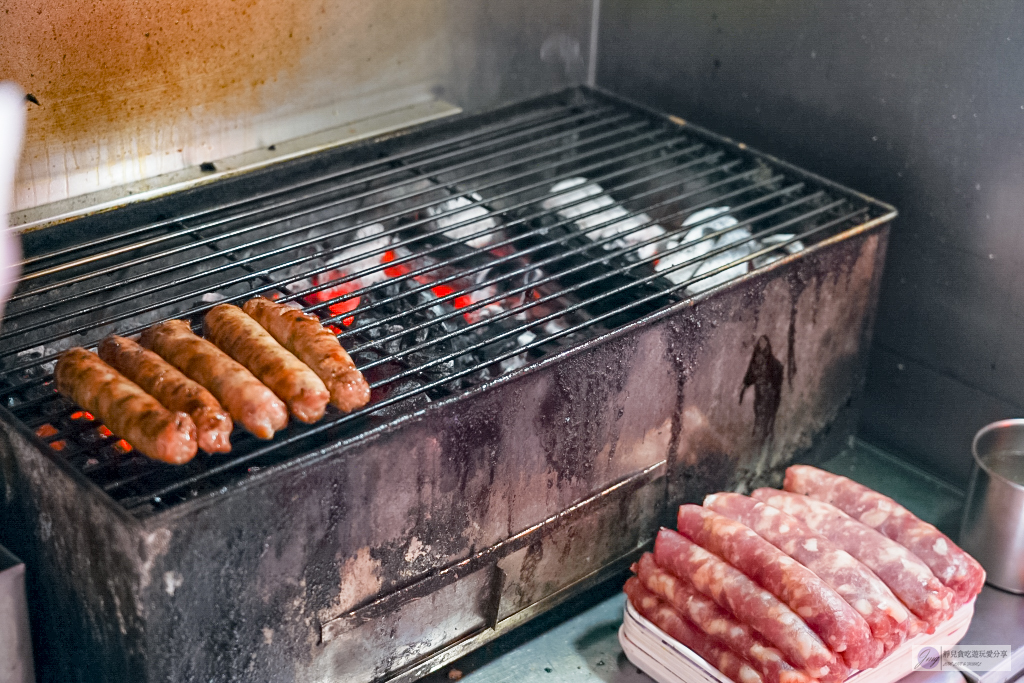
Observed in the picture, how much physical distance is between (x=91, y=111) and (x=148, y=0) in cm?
44

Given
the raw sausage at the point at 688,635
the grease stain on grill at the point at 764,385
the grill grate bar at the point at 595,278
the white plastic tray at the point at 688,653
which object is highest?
the grill grate bar at the point at 595,278

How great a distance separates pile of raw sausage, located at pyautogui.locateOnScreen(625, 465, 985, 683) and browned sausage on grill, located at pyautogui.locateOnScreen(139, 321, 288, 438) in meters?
1.34

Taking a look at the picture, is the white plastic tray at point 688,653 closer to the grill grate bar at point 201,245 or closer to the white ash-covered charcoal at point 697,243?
the white ash-covered charcoal at point 697,243

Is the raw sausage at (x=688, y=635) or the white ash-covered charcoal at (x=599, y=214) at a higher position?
the white ash-covered charcoal at (x=599, y=214)

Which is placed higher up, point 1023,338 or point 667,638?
point 1023,338

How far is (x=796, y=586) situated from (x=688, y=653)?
39 centimetres

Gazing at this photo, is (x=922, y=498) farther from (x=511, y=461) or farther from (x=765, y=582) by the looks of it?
(x=511, y=461)

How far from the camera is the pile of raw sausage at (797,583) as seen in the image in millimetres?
2994

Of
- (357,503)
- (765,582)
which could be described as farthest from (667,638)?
(357,503)

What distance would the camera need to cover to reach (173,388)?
2.64 m

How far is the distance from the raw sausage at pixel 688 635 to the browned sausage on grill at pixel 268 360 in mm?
1246

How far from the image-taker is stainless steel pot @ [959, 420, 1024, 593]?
3717mm

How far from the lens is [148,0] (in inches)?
150

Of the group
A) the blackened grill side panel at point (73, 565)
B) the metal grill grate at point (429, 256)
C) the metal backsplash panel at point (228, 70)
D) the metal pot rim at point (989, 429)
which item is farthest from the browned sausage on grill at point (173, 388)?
the metal pot rim at point (989, 429)
